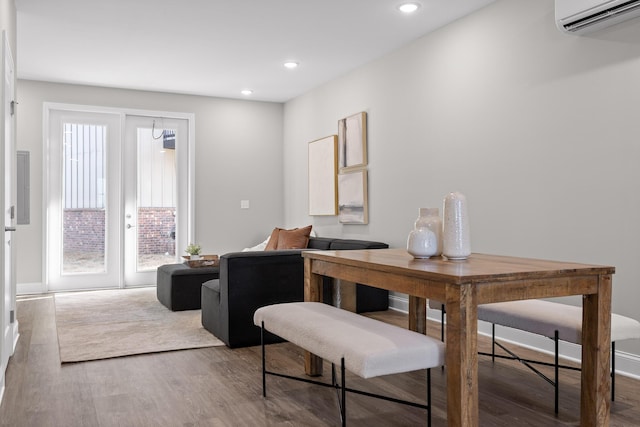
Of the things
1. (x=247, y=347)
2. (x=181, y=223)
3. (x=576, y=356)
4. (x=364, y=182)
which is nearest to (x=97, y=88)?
(x=181, y=223)

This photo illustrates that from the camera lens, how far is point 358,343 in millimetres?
2062

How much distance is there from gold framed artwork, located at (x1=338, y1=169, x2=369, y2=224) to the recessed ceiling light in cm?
180

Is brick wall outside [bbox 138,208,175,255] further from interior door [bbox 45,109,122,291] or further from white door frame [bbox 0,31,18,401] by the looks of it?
white door frame [bbox 0,31,18,401]

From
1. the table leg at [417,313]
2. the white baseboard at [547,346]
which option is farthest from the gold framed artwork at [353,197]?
the table leg at [417,313]

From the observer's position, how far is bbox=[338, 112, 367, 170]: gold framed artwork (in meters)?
5.58

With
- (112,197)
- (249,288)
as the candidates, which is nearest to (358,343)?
(249,288)

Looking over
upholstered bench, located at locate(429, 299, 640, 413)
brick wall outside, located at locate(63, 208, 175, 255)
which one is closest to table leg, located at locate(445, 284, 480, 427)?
upholstered bench, located at locate(429, 299, 640, 413)

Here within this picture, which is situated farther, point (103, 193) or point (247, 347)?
point (103, 193)

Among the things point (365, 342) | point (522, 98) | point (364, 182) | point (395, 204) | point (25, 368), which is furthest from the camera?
point (364, 182)

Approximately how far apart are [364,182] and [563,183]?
2.37 m

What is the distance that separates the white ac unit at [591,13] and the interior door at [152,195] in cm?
498

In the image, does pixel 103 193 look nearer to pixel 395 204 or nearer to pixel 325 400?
pixel 395 204

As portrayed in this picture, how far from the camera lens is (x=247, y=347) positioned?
369 cm

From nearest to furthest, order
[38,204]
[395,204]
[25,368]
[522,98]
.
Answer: [25,368]
[522,98]
[395,204]
[38,204]
